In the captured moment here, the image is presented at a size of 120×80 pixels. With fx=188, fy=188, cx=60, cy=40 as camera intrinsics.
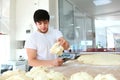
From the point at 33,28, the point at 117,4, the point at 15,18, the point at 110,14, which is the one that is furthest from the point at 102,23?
the point at 15,18

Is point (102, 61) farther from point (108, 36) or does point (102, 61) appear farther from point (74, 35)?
point (74, 35)

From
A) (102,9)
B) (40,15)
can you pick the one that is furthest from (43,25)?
(102,9)

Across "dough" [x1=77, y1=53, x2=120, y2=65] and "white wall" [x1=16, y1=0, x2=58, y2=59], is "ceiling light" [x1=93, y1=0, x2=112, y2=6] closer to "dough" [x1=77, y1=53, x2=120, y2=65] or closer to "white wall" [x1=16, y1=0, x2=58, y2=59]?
"white wall" [x1=16, y1=0, x2=58, y2=59]

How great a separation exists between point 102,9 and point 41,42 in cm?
208

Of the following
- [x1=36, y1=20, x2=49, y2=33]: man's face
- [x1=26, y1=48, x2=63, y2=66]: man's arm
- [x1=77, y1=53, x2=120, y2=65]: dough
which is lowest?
[x1=77, y1=53, x2=120, y2=65]: dough

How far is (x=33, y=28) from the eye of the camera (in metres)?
4.16

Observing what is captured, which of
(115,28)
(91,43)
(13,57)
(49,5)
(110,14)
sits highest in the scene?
(49,5)

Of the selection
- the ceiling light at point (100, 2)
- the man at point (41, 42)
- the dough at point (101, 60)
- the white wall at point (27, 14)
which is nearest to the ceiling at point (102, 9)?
the ceiling light at point (100, 2)

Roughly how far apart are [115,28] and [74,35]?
864 mm

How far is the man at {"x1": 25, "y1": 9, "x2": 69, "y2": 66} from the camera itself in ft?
5.60

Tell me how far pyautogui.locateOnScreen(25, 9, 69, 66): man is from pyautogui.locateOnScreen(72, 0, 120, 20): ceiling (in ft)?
6.16

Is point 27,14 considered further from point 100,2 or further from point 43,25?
point 43,25

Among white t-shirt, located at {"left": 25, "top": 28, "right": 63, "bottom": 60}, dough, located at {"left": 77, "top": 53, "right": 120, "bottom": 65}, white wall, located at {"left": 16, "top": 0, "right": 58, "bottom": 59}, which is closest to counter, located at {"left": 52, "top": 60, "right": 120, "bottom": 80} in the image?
white t-shirt, located at {"left": 25, "top": 28, "right": 63, "bottom": 60}

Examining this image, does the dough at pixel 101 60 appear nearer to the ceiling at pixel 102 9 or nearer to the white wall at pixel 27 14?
the ceiling at pixel 102 9
